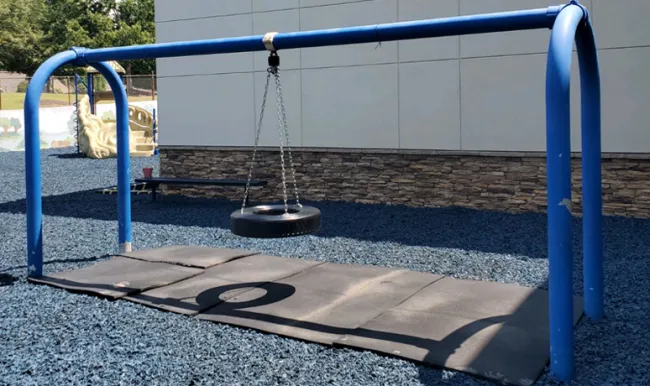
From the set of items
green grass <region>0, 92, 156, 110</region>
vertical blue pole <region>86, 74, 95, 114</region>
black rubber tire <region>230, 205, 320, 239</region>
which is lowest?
black rubber tire <region>230, 205, 320, 239</region>

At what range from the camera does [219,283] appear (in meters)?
6.59

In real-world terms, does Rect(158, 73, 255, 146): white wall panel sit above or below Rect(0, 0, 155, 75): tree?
below

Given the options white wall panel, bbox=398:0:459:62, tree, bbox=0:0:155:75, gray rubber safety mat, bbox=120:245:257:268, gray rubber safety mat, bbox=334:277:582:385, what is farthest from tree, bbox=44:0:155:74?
gray rubber safety mat, bbox=334:277:582:385

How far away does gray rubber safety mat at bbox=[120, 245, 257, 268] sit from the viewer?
24.7ft

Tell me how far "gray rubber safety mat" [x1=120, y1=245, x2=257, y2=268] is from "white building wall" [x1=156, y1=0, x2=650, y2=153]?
4.03 m

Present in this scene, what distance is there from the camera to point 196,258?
7699 mm

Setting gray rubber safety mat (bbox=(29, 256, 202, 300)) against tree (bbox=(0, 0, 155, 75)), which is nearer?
gray rubber safety mat (bbox=(29, 256, 202, 300))

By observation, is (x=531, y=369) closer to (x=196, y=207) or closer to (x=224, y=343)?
(x=224, y=343)

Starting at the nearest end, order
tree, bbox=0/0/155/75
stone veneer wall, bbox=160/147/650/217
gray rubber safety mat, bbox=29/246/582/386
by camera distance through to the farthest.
→ gray rubber safety mat, bbox=29/246/582/386
stone veneer wall, bbox=160/147/650/217
tree, bbox=0/0/155/75

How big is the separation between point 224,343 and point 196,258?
2884 mm

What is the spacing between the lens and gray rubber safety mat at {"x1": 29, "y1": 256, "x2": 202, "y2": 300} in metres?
6.37

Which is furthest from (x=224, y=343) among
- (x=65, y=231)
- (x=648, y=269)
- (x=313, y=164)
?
(x=313, y=164)

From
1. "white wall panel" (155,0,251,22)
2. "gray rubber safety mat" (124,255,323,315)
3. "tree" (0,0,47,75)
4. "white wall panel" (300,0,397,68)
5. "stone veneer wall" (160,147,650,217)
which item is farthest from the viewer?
"tree" (0,0,47,75)

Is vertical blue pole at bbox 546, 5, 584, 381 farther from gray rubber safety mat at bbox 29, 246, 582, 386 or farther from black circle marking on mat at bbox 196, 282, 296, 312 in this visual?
black circle marking on mat at bbox 196, 282, 296, 312
